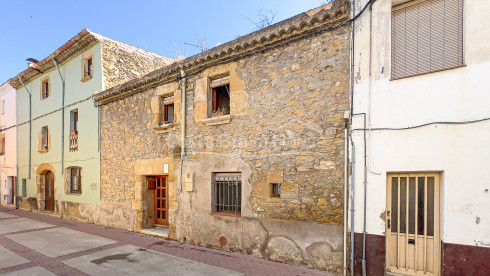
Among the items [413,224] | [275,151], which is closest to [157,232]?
[275,151]

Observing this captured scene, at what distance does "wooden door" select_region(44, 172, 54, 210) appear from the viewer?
43.9 feet

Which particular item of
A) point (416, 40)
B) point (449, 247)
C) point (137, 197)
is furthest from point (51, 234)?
point (416, 40)

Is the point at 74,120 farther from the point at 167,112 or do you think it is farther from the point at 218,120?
the point at 218,120

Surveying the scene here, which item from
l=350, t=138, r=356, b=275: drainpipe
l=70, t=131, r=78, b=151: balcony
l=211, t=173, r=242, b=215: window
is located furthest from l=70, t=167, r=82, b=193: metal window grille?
l=350, t=138, r=356, b=275: drainpipe

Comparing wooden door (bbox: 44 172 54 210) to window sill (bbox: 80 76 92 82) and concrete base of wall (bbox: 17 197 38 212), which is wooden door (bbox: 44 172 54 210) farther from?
window sill (bbox: 80 76 92 82)

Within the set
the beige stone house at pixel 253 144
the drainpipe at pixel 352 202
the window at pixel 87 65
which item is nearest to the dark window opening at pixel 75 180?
the window at pixel 87 65

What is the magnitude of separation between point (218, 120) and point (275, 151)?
1649 mm

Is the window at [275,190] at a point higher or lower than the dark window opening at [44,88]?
lower

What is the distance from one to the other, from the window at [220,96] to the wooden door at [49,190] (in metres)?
10.7

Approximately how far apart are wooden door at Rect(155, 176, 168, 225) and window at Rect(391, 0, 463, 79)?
261 inches

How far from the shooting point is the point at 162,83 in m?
8.05

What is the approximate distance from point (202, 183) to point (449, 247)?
490 centimetres

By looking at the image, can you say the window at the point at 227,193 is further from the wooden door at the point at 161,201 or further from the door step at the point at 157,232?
the wooden door at the point at 161,201

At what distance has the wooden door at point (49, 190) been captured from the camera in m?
13.4
